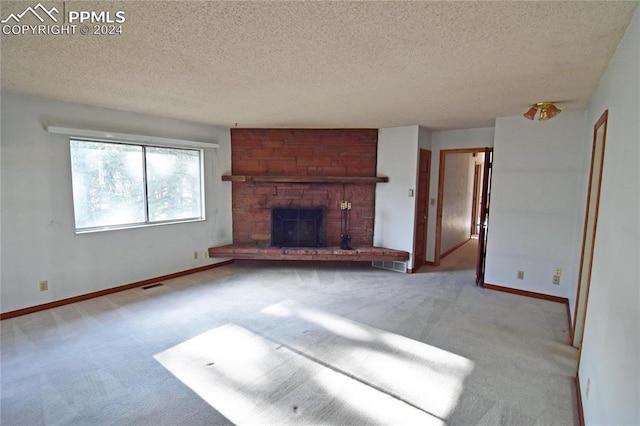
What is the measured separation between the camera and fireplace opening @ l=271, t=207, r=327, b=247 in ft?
17.5

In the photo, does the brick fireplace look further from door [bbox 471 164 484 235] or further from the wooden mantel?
door [bbox 471 164 484 235]

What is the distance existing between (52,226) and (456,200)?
6.85m

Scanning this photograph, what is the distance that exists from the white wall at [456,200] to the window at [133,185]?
433cm

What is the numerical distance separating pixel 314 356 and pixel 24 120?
3754mm

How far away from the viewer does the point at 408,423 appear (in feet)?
6.31

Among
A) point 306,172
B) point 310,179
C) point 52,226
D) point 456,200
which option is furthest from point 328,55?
point 456,200

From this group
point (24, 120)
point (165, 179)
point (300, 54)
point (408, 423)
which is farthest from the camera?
point (165, 179)

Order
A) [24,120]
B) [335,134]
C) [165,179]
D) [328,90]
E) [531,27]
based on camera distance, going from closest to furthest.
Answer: [531,27]
[328,90]
[24,120]
[165,179]
[335,134]

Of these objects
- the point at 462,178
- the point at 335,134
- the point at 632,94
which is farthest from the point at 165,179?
the point at 462,178

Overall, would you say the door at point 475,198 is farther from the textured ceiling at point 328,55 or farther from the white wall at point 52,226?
the white wall at point 52,226

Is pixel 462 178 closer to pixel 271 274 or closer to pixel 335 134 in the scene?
pixel 335 134

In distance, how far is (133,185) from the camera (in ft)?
14.1

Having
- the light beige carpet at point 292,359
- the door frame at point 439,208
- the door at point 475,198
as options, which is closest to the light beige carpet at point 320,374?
the light beige carpet at point 292,359

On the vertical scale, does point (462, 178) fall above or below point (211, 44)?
below
